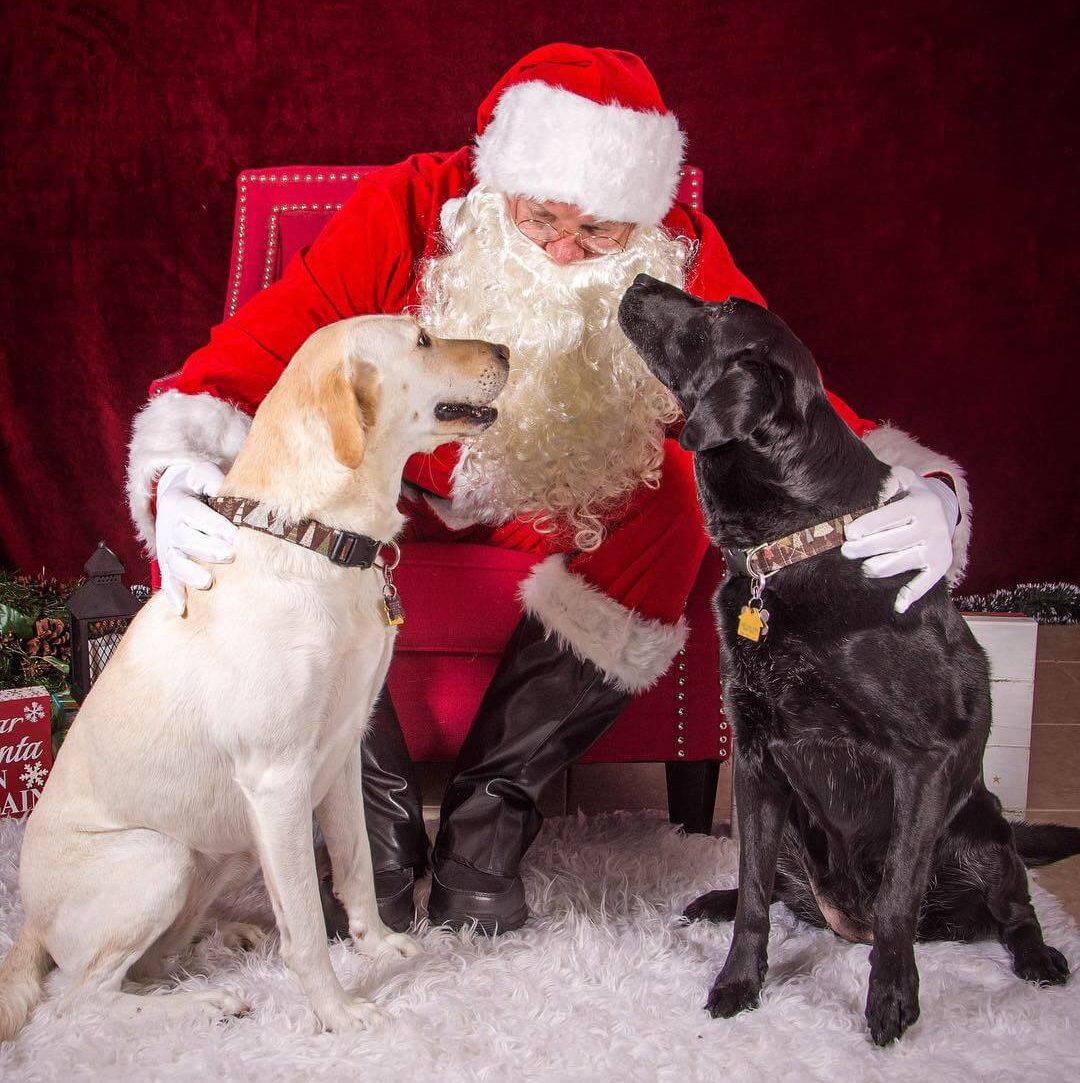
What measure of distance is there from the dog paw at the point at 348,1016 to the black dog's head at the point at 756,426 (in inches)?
33.8

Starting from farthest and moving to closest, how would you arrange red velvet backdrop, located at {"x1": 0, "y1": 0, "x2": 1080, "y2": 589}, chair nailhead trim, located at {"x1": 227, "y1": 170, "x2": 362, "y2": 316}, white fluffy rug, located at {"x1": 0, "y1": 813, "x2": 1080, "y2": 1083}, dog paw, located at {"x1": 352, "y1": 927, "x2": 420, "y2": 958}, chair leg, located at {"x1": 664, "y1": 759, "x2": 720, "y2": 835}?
1. red velvet backdrop, located at {"x1": 0, "y1": 0, "x2": 1080, "y2": 589}
2. chair nailhead trim, located at {"x1": 227, "y1": 170, "x2": 362, "y2": 316}
3. chair leg, located at {"x1": 664, "y1": 759, "x2": 720, "y2": 835}
4. dog paw, located at {"x1": 352, "y1": 927, "x2": 420, "y2": 958}
5. white fluffy rug, located at {"x1": 0, "y1": 813, "x2": 1080, "y2": 1083}

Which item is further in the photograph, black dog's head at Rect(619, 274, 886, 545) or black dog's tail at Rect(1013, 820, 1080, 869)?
black dog's tail at Rect(1013, 820, 1080, 869)

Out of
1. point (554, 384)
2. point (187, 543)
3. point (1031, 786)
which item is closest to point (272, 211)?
point (554, 384)

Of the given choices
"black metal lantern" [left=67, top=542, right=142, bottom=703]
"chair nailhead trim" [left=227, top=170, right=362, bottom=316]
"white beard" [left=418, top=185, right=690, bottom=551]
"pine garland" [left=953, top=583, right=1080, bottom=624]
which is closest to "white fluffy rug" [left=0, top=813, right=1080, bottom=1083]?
"white beard" [left=418, top=185, right=690, bottom=551]

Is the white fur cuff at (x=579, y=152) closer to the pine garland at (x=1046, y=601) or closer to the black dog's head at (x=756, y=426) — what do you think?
the black dog's head at (x=756, y=426)

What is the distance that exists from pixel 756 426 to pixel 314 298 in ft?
3.45

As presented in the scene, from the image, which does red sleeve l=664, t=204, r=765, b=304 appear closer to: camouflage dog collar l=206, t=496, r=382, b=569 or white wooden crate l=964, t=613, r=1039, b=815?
white wooden crate l=964, t=613, r=1039, b=815

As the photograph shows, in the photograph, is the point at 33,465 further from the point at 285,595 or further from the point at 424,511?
the point at 285,595

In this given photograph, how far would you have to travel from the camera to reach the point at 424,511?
7.46ft

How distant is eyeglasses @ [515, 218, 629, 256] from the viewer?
2186mm

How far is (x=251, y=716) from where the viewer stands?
1427 millimetres

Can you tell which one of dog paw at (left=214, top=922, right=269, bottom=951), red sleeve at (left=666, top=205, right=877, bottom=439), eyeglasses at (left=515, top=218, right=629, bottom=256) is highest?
eyeglasses at (left=515, top=218, right=629, bottom=256)

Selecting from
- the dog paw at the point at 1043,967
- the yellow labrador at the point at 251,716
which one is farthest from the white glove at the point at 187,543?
the dog paw at the point at 1043,967

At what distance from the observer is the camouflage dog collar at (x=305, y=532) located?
146cm
